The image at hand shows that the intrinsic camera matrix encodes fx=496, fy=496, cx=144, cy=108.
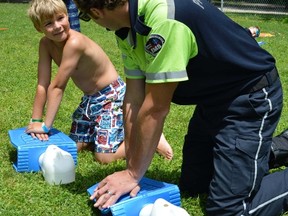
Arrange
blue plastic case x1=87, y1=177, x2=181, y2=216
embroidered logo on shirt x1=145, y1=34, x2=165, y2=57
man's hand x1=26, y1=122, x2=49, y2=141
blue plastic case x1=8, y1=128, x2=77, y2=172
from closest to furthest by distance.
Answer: embroidered logo on shirt x1=145, y1=34, x2=165, y2=57 < blue plastic case x1=87, y1=177, x2=181, y2=216 < blue plastic case x1=8, y1=128, x2=77, y2=172 < man's hand x1=26, y1=122, x2=49, y2=141

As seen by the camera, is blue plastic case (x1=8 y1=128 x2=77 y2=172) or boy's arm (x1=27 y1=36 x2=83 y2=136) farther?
boy's arm (x1=27 y1=36 x2=83 y2=136)

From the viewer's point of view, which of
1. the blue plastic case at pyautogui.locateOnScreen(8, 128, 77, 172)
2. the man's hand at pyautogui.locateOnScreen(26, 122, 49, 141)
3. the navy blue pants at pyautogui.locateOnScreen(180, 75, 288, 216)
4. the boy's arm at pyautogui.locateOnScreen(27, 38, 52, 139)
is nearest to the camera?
the navy blue pants at pyautogui.locateOnScreen(180, 75, 288, 216)

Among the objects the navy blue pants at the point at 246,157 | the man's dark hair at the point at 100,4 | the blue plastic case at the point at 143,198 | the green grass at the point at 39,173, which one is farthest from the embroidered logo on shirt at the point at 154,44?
the green grass at the point at 39,173

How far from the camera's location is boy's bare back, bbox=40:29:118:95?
11.5ft

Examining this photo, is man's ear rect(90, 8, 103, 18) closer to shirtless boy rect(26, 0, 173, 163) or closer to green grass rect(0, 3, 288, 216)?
green grass rect(0, 3, 288, 216)

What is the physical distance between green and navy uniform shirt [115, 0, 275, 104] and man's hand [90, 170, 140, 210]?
0.51 metres

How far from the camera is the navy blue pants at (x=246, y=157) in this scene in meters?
2.54

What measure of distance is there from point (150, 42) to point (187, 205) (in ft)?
3.73

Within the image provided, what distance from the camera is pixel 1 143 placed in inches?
149

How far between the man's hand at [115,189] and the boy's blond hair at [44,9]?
1526 mm

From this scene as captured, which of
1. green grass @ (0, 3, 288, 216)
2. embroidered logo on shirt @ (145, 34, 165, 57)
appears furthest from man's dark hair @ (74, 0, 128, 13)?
green grass @ (0, 3, 288, 216)

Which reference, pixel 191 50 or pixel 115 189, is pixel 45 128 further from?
pixel 191 50

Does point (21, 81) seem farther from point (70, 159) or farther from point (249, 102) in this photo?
point (249, 102)

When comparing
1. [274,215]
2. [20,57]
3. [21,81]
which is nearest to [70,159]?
[274,215]
